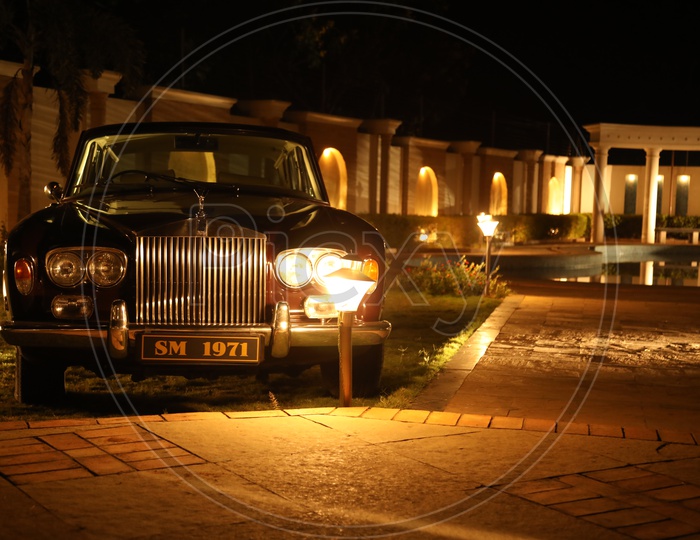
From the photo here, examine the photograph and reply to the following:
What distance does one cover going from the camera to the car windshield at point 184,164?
21.3ft

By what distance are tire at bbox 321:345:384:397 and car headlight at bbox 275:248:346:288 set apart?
747 mm

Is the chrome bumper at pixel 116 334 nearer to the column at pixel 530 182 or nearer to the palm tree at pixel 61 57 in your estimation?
the palm tree at pixel 61 57

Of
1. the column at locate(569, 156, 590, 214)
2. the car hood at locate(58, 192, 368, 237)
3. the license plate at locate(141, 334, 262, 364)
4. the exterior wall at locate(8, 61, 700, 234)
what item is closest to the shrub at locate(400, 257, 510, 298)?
the exterior wall at locate(8, 61, 700, 234)

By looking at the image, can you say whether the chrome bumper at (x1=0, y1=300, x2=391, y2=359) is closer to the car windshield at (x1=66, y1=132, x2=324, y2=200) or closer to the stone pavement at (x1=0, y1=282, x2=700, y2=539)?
the stone pavement at (x1=0, y1=282, x2=700, y2=539)

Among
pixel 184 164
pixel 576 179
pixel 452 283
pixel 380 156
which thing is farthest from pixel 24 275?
pixel 576 179

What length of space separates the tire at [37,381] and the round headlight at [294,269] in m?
1.47

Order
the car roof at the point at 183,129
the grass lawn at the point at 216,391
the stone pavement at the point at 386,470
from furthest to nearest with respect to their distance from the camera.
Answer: the car roof at the point at 183,129 → the grass lawn at the point at 216,391 → the stone pavement at the point at 386,470

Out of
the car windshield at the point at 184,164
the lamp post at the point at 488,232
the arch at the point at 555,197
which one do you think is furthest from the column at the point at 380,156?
the car windshield at the point at 184,164

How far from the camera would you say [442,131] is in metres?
37.4

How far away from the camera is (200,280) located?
5.30 metres

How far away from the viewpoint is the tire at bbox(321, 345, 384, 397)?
6066mm

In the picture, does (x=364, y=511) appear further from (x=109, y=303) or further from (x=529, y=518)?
(x=109, y=303)

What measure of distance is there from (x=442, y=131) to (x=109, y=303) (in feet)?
108

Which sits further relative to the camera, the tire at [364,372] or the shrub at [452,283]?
the shrub at [452,283]
